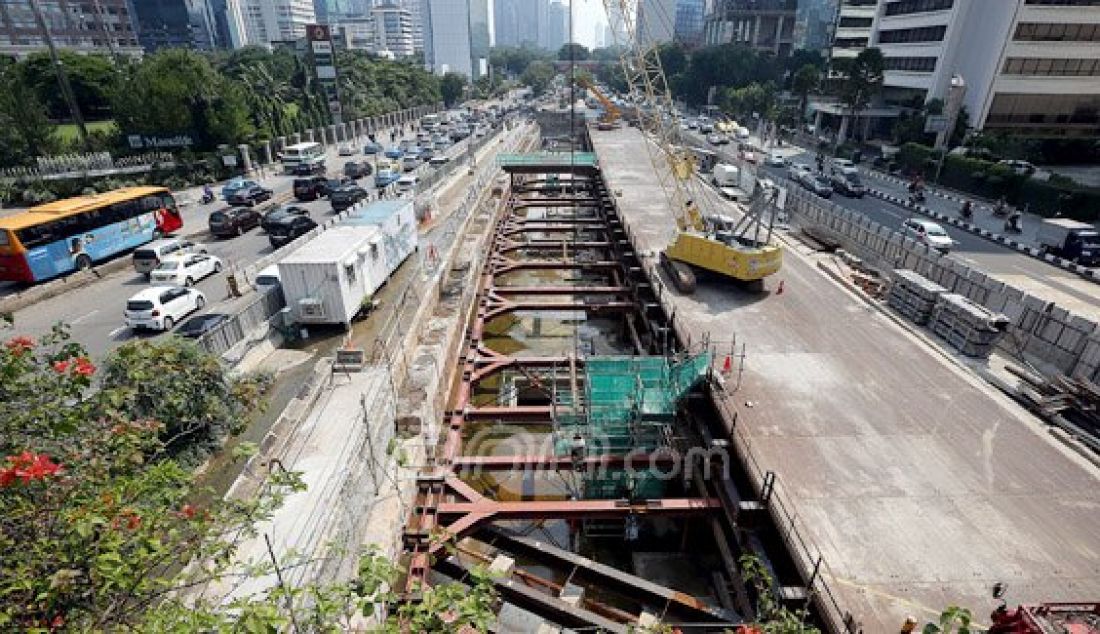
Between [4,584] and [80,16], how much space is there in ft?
522

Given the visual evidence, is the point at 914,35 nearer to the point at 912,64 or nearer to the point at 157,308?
the point at 912,64

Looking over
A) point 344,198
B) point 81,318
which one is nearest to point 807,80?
point 344,198

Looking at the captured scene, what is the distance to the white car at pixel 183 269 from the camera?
29203 millimetres

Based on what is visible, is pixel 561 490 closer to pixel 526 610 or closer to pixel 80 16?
pixel 526 610

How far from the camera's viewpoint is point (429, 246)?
33.9 metres

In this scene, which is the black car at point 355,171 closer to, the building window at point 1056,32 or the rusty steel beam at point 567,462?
the rusty steel beam at point 567,462

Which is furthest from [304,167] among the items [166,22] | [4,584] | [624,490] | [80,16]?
[166,22]

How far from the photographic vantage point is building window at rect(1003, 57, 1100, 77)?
55.2m

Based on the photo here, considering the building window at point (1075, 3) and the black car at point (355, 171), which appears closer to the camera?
the building window at point (1075, 3)

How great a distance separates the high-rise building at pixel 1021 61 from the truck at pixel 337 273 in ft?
220

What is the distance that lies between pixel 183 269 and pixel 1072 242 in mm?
52337

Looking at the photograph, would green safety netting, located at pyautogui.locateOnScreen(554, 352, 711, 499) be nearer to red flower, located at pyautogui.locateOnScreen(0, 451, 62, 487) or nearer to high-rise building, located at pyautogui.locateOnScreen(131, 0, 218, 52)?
red flower, located at pyautogui.locateOnScreen(0, 451, 62, 487)

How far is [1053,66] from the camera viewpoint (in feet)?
182

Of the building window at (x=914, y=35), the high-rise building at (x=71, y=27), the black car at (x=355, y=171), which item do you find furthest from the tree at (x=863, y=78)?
the high-rise building at (x=71, y=27)
